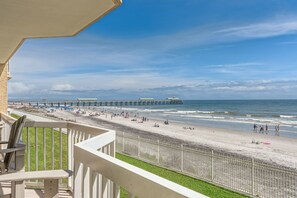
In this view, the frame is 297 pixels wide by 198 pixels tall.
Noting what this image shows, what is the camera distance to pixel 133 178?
50.4 inches

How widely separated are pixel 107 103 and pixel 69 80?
1450 inches

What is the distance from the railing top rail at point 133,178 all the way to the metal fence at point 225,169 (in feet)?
20.4

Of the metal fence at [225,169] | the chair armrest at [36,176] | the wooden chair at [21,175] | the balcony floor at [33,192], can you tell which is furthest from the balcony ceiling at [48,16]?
the metal fence at [225,169]

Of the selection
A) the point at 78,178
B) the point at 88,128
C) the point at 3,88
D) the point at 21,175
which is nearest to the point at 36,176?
the point at 21,175

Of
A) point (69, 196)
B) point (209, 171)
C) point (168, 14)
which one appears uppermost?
point (168, 14)

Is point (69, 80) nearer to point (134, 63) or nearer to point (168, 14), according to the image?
point (134, 63)

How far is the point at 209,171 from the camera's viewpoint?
8.77 m

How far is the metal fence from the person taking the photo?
23.5ft

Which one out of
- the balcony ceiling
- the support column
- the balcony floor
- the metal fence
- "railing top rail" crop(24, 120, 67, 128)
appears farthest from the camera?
the support column

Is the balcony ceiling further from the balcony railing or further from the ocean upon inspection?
the ocean

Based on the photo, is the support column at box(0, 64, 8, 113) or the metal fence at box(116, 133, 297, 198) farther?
the support column at box(0, 64, 8, 113)

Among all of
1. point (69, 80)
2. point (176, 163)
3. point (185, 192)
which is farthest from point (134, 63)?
point (185, 192)

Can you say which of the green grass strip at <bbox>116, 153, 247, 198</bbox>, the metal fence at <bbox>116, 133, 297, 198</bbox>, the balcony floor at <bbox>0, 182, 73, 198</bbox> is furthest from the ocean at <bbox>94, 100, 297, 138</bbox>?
the balcony floor at <bbox>0, 182, 73, 198</bbox>

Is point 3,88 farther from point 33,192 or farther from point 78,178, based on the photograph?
point 78,178
